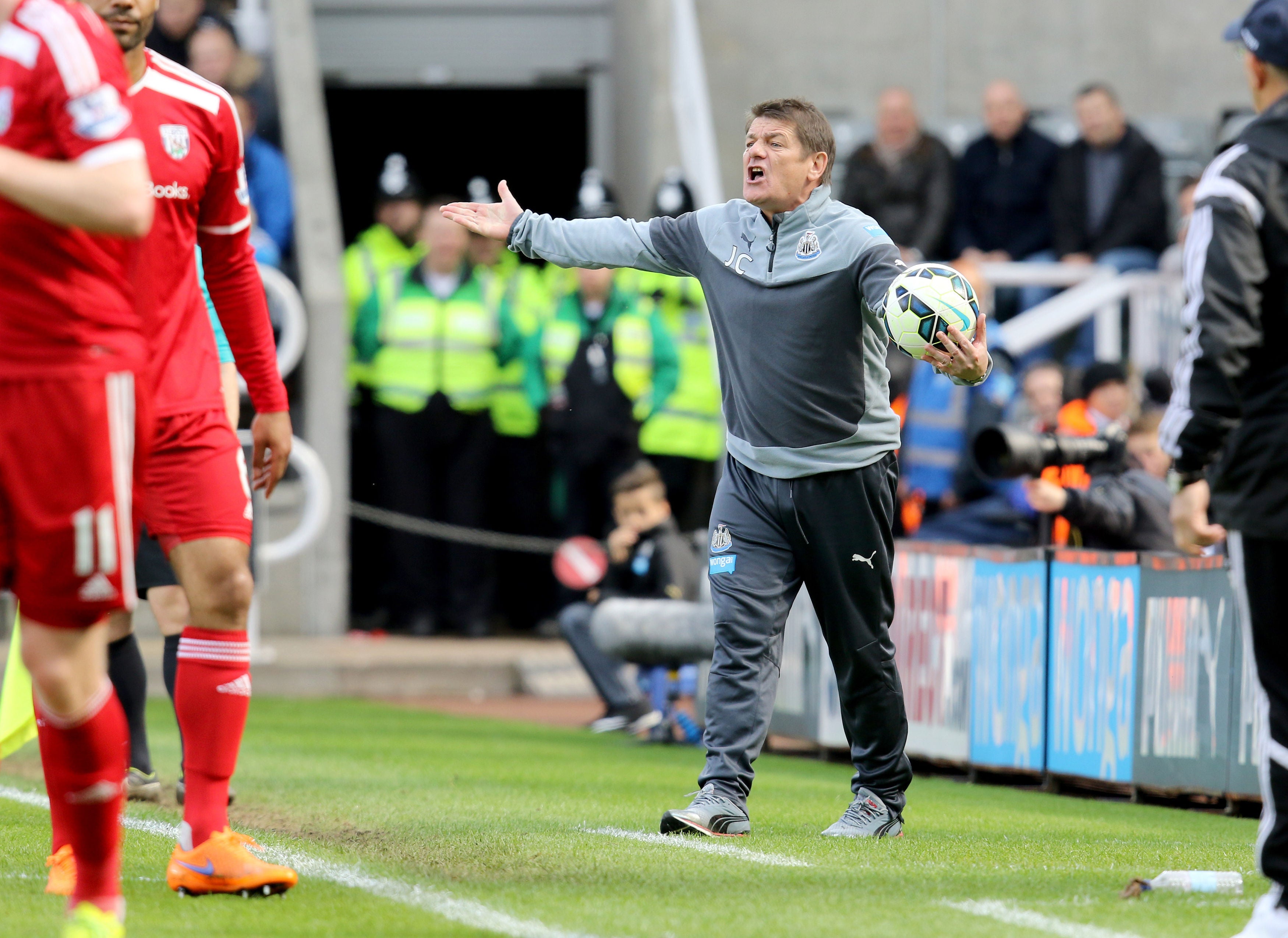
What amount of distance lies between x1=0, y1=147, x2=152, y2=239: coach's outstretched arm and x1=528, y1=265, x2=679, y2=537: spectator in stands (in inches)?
376

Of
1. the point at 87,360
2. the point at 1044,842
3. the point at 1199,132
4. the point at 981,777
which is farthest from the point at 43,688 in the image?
the point at 1199,132

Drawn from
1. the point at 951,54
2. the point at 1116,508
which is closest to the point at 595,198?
the point at 951,54

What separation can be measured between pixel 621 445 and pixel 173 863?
8.82 m

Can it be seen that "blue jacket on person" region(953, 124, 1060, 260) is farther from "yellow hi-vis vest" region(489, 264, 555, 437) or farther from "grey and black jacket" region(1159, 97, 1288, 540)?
"grey and black jacket" region(1159, 97, 1288, 540)

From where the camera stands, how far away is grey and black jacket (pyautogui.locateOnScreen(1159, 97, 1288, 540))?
420 cm

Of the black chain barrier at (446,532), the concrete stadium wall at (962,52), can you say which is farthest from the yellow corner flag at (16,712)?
the concrete stadium wall at (962,52)

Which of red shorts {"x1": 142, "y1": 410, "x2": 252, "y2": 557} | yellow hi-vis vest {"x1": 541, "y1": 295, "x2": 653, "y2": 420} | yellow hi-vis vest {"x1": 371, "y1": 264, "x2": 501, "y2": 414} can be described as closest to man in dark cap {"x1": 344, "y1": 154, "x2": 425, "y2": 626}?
yellow hi-vis vest {"x1": 371, "y1": 264, "x2": 501, "y2": 414}

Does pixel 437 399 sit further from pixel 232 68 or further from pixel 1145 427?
pixel 1145 427

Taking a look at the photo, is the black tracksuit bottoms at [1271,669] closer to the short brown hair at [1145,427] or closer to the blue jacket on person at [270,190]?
the short brown hair at [1145,427]

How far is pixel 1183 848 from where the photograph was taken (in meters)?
6.15

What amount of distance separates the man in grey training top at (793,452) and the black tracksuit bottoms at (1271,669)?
1.93 m

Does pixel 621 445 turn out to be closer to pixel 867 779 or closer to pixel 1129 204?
pixel 1129 204

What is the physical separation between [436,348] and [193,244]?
862 cm

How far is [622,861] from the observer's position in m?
5.51
